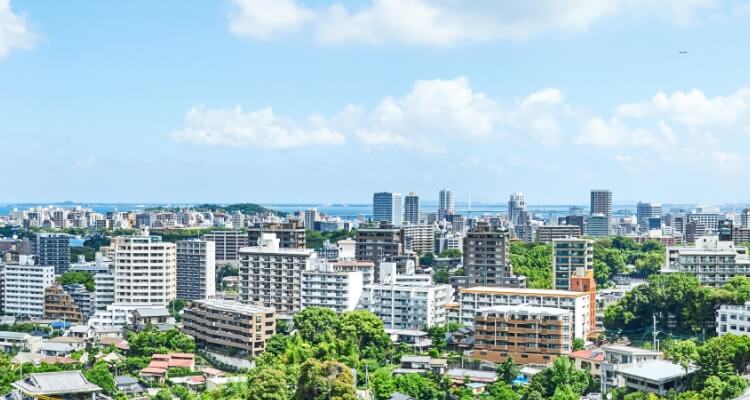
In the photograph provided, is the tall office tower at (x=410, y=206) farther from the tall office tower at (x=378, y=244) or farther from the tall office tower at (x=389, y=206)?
the tall office tower at (x=378, y=244)

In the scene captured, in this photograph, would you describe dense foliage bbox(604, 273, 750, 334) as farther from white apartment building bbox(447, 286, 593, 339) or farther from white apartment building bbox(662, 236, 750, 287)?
white apartment building bbox(662, 236, 750, 287)

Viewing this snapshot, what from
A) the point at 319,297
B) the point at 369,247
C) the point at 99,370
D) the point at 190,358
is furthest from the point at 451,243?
the point at 99,370

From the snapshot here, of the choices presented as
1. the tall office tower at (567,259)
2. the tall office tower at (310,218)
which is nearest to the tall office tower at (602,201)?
the tall office tower at (310,218)

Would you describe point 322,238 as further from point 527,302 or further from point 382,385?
point 382,385

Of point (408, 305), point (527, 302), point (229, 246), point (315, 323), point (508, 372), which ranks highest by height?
point (229, 246)


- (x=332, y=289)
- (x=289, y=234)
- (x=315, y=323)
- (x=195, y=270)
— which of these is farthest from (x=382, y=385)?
(x=195, y=270)

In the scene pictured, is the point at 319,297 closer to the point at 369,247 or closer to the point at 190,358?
the point at 190,358

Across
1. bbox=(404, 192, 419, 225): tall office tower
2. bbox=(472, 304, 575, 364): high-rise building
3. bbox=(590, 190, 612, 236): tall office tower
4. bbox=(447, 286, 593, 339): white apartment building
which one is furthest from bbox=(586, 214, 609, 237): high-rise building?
bbox=(472, 304, 575, 364): high-rise building
